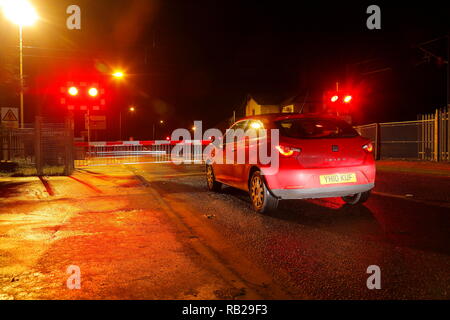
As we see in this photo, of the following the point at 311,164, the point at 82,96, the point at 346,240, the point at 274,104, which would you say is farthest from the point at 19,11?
the point at 274,104

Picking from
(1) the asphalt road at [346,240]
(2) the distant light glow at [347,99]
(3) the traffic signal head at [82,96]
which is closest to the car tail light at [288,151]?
(1) the asphalt road at [346,240]

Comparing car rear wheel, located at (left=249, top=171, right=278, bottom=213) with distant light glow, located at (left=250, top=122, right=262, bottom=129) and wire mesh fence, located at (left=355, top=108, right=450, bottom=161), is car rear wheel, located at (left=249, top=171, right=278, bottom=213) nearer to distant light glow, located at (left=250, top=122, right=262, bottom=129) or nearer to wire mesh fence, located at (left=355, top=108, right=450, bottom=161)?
distant light glow, located at (left=250, top=122, right=262, bottom=129)

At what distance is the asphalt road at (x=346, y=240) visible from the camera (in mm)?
3535

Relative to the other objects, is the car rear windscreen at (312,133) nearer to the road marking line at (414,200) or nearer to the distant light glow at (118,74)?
the road marking line at (414,200)

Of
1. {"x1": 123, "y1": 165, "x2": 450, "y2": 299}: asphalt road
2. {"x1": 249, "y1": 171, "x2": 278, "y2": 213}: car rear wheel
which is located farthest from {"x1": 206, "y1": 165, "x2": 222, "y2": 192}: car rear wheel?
{"x1": 249, "y1": 171, "x2": 278, "y2": 213}: car rear wheel

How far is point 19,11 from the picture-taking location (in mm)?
17422

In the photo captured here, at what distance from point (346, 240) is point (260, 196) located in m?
2.09

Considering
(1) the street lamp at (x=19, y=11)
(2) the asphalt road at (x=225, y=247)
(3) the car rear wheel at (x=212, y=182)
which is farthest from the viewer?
(1) the street lamp at (x=19, y=11)

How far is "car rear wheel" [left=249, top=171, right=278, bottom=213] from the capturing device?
21.9ft

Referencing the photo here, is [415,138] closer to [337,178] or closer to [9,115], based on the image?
[337,178]

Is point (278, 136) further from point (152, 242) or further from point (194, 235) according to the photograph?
point (152, 242)

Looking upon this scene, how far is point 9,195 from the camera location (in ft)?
31.3

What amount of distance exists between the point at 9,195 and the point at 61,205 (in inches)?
90.1

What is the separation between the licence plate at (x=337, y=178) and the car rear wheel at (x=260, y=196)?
2.85 ft
